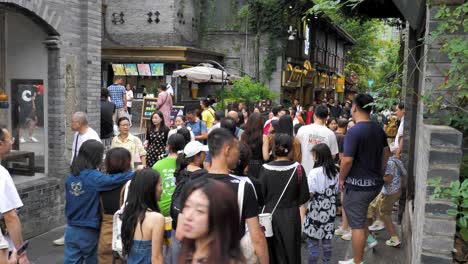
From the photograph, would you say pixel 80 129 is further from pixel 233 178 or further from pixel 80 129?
pixel 233 178

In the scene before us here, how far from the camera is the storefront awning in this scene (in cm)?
1998

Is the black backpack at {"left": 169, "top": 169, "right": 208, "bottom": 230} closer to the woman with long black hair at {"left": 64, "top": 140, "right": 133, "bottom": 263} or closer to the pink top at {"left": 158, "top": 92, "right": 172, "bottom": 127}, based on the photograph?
the woman with long black hair at {"left": 64, "top": 140, "right": 133, "bottom": 263}

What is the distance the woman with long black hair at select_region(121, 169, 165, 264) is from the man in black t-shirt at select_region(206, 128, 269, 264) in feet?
1.74

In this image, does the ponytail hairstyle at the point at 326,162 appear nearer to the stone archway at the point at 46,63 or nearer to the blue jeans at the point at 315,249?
the blue jeans at the point at 315,249

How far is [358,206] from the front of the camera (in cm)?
570

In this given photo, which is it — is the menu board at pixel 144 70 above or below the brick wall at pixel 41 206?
above

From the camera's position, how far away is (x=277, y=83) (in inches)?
950

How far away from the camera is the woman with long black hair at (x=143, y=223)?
3932mm

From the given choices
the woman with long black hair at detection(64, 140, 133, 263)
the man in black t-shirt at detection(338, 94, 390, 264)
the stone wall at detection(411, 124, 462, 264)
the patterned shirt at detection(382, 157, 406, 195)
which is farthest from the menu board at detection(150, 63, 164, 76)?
the stone wall at detection(411, 124, 462, 264)

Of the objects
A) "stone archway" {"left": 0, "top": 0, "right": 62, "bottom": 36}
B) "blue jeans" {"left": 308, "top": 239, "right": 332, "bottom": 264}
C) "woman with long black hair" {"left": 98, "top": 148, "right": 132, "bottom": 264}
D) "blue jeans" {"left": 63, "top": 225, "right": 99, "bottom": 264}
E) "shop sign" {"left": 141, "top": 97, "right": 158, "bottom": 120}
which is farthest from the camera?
"shop sign" {"left": 141, "top": 97, "right": 158, "bottom": 120}

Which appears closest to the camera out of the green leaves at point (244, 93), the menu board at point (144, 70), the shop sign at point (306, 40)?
the green leaves at point (244, 93)

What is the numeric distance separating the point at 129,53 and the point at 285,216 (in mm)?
16930

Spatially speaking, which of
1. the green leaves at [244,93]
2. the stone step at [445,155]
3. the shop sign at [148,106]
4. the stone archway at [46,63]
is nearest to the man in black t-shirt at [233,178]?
the stone step at [445,155]

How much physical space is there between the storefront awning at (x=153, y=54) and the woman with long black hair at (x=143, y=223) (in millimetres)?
16116
